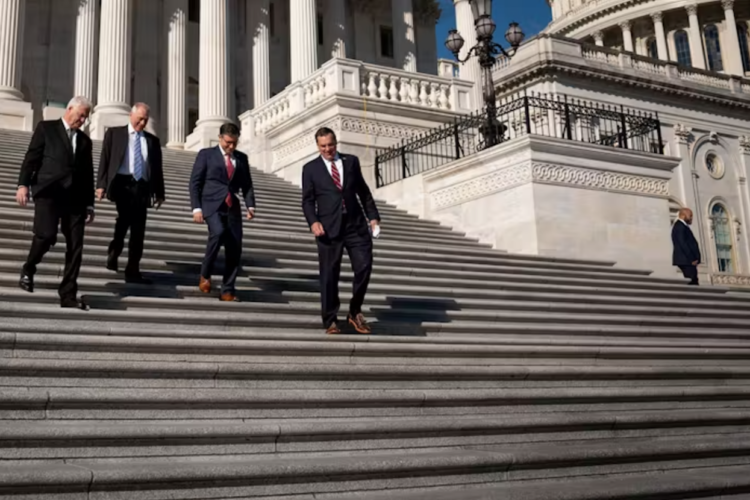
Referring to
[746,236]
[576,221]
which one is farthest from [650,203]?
[746,236]

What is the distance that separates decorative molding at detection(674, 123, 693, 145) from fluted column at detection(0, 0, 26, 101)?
99.1 ft

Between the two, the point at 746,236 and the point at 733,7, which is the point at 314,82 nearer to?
the point at 746,236

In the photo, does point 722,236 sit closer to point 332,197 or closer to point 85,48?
point 85,48

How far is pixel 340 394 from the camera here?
6.06 m

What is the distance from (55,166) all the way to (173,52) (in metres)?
21.4

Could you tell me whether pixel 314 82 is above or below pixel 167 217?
above

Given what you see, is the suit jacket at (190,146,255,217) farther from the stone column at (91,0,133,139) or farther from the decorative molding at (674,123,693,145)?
the decorative molding at (674,123,693,145)

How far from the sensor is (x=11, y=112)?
21594mm

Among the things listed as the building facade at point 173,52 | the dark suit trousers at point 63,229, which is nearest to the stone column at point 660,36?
the building facade at point 173,52

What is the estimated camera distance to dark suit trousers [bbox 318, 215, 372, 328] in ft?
24.5

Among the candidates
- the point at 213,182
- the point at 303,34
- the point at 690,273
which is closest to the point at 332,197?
the point at 213,182

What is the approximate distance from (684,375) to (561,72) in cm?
3006

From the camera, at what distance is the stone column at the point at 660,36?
197 ft

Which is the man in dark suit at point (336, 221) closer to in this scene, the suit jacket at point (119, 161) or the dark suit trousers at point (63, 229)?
the suit jacket at point (119, 161)
